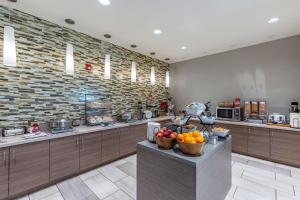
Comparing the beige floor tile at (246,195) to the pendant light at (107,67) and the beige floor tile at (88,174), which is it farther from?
the pendant light at (107,67)

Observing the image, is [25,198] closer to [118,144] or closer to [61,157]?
[61,157]

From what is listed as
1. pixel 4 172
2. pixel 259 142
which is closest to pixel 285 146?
pixel 259 142

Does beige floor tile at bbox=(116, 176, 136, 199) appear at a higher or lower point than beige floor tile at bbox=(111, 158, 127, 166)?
lower

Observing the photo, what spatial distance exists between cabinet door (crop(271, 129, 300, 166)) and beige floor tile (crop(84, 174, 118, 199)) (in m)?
3.49

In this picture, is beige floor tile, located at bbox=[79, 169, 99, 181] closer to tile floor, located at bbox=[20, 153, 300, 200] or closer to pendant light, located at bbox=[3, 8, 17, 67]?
tile floor, located at bbox=[20, 153, 300, 200]

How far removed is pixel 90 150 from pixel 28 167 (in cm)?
96

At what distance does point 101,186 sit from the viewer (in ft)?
8.08

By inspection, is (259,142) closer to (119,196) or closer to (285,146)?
(285,146)

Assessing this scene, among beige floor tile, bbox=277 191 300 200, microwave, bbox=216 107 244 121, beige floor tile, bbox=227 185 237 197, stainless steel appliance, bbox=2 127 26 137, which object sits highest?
microwave, bbox=216 107 244 121

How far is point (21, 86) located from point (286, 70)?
18.3ft

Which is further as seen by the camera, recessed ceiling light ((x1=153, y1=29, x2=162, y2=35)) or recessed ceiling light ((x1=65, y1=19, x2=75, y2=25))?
recessed ceiling light ((x1=153, y1=29, x2=162, y2=35))

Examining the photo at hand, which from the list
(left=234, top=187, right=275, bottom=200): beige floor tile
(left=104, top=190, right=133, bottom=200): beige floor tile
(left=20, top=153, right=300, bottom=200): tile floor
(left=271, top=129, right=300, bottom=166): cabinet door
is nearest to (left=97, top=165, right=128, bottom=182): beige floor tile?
(left=20, top=153, right=300, bottom=200): tile floor

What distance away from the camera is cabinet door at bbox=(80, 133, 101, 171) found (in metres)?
2.80

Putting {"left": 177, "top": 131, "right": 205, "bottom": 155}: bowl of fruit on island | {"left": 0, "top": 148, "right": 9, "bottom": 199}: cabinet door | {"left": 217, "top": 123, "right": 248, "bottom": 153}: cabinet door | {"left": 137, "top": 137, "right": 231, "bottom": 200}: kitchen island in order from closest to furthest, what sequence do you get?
{"left": 137, "top": 137, "right": 231, "bottom": 200}: kitchen island < {"left": 177, "top": 131, "right": 205, "bottom": 155}: bowl of fruit on island < {"left": 0, "top": 148, "right": 9, "bottom": 199}: cabinet door < {"left": 217, "top": 123, "right": 248, "bottom": 153}: cabinet door
